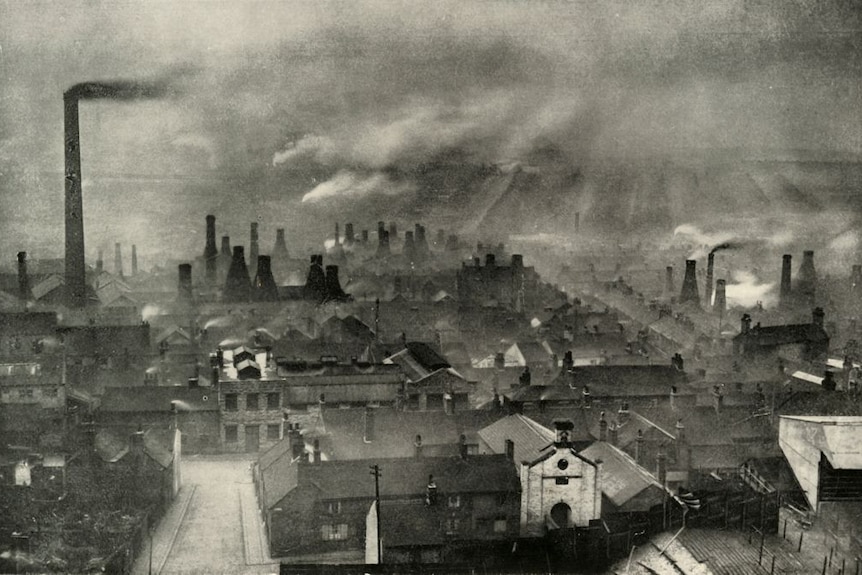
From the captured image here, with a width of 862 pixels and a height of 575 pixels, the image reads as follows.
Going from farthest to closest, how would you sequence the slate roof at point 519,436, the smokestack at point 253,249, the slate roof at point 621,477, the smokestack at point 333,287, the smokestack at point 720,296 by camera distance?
the smokestack at point 253,249 → the smokestack at point 333,287 → the smokestack at point 720,296 → the slate roof at point 519,436 → the slate roof at point 621,477

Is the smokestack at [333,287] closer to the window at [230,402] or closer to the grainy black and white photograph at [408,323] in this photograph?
the grainy black and white photograph at [408,323]

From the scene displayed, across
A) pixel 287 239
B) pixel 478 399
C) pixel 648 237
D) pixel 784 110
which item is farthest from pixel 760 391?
pixel 287 239

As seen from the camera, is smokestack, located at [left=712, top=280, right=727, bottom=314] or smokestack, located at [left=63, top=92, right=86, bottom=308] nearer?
smokestack, located at [left=63, top=92, right=86, bottom=308]

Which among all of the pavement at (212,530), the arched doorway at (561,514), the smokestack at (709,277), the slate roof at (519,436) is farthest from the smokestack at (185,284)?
the arched doorway at (561,514)

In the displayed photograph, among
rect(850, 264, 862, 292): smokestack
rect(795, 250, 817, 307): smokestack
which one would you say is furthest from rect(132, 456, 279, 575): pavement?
rect(850, 264, 862, 292): smokestack

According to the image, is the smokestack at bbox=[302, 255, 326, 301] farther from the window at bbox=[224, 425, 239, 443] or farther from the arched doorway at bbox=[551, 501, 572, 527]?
the arched doorway at bbox=[551, 501, 572, 527]

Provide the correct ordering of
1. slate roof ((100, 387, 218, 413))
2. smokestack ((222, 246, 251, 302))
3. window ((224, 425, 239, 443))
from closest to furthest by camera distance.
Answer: slate roof ((100, 387, 218, 413)) < window ((224, 425, 239, 443)) < smokestack ((222, 246, 251, 302))
